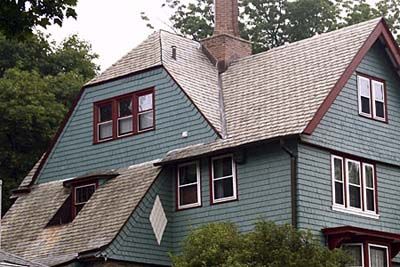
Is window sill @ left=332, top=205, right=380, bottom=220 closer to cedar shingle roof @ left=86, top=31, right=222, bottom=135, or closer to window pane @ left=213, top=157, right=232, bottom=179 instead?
window pane @ left=213, top=157, right=232, bottom=179

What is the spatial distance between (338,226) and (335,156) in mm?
2179

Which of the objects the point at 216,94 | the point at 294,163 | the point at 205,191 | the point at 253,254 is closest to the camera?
the point at 253,254

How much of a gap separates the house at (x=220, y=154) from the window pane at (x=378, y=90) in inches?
1.8

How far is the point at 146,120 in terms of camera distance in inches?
1396

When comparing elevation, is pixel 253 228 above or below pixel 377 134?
below

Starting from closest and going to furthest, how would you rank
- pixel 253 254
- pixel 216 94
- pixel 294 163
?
pixel 253 254 < pixel 294 163 < pixel 216 94

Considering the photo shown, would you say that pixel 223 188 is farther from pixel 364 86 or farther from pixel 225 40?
pixel 225 40

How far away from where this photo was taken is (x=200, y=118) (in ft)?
111

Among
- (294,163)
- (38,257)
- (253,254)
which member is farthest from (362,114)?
(38,257)

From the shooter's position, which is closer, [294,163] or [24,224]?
[294,163]

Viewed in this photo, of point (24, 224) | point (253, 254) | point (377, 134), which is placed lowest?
point (253, 254)

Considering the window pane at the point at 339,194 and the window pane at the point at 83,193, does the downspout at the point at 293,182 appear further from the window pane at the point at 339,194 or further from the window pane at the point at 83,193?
the window pane at the point at 83,193

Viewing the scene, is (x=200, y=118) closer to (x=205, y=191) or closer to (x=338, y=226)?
(x=205, y=191)

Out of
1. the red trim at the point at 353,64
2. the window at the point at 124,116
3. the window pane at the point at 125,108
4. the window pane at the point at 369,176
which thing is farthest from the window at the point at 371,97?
the window pane at the point at 125,108
